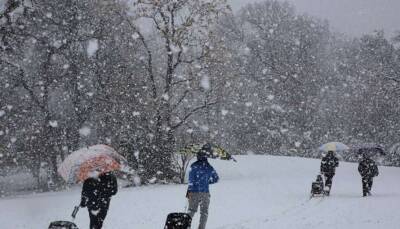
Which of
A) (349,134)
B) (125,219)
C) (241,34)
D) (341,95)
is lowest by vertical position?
(125,219)

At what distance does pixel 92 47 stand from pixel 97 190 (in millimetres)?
23640

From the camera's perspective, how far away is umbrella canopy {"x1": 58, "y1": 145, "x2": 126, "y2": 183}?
962cm

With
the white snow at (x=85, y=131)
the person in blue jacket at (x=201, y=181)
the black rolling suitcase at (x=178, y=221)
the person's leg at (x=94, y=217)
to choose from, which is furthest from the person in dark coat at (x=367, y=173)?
the white snow at (x=85, y=131)

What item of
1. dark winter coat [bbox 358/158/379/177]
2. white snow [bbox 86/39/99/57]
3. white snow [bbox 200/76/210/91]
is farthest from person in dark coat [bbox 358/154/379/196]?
white snow [bbox 86/39/99/57]

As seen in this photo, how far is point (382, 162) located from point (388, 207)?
3020 cm

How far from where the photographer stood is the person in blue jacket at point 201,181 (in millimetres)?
11000

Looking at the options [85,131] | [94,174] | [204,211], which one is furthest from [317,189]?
[85,131]

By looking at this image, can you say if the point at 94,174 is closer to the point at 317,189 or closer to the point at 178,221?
the point at 178,221

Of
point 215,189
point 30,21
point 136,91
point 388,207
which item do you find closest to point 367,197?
point 388,207

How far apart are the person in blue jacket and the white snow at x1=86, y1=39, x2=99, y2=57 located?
22710mm

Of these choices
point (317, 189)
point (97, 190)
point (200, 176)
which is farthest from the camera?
point (317, 189)

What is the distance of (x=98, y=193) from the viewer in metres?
10.1

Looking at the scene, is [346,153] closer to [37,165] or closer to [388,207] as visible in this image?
[37,165]

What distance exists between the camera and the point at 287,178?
2739 centimetres
